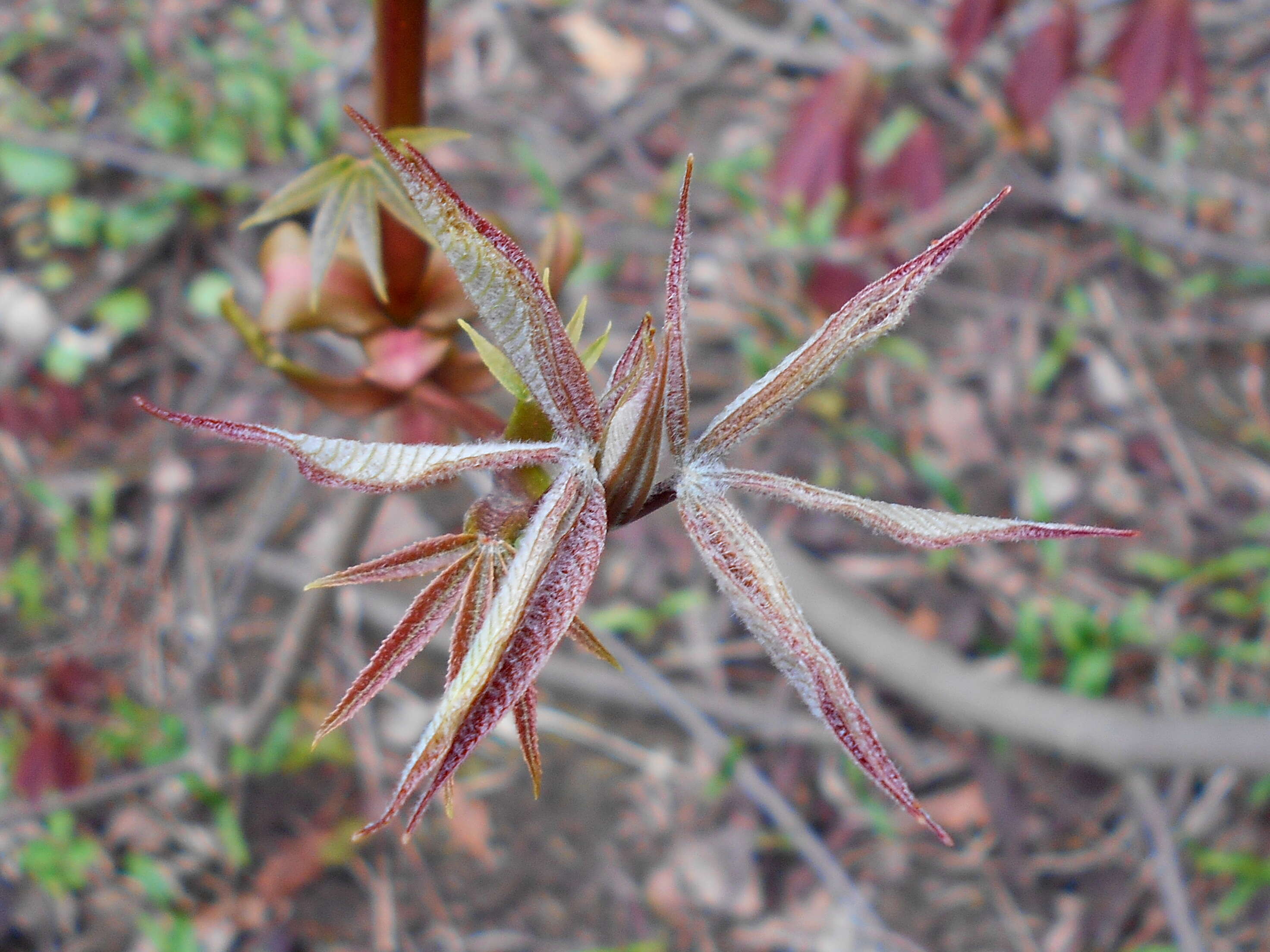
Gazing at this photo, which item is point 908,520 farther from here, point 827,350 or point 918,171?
point 918,171

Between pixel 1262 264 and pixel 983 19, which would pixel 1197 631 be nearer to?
pixel 1262 264

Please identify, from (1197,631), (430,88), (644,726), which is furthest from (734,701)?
(430,88)

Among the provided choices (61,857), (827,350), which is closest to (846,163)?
(827,350)

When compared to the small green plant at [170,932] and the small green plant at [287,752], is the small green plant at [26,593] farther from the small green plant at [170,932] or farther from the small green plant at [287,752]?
the small green plant at [170,932]

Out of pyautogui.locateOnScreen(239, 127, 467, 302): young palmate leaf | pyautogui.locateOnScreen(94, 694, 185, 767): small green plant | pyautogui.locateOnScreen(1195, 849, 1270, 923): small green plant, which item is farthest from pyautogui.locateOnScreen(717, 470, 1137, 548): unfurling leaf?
pyautogui.locateOnScreen(1195, 849, 1270, 923): small green plant

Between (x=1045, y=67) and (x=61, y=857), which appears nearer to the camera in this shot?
(x=61, y=857)

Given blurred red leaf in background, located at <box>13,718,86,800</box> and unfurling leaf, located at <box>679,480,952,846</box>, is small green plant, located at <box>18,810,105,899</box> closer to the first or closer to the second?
blurred red leaf in background, located at <box>13,718,86,800</box>
